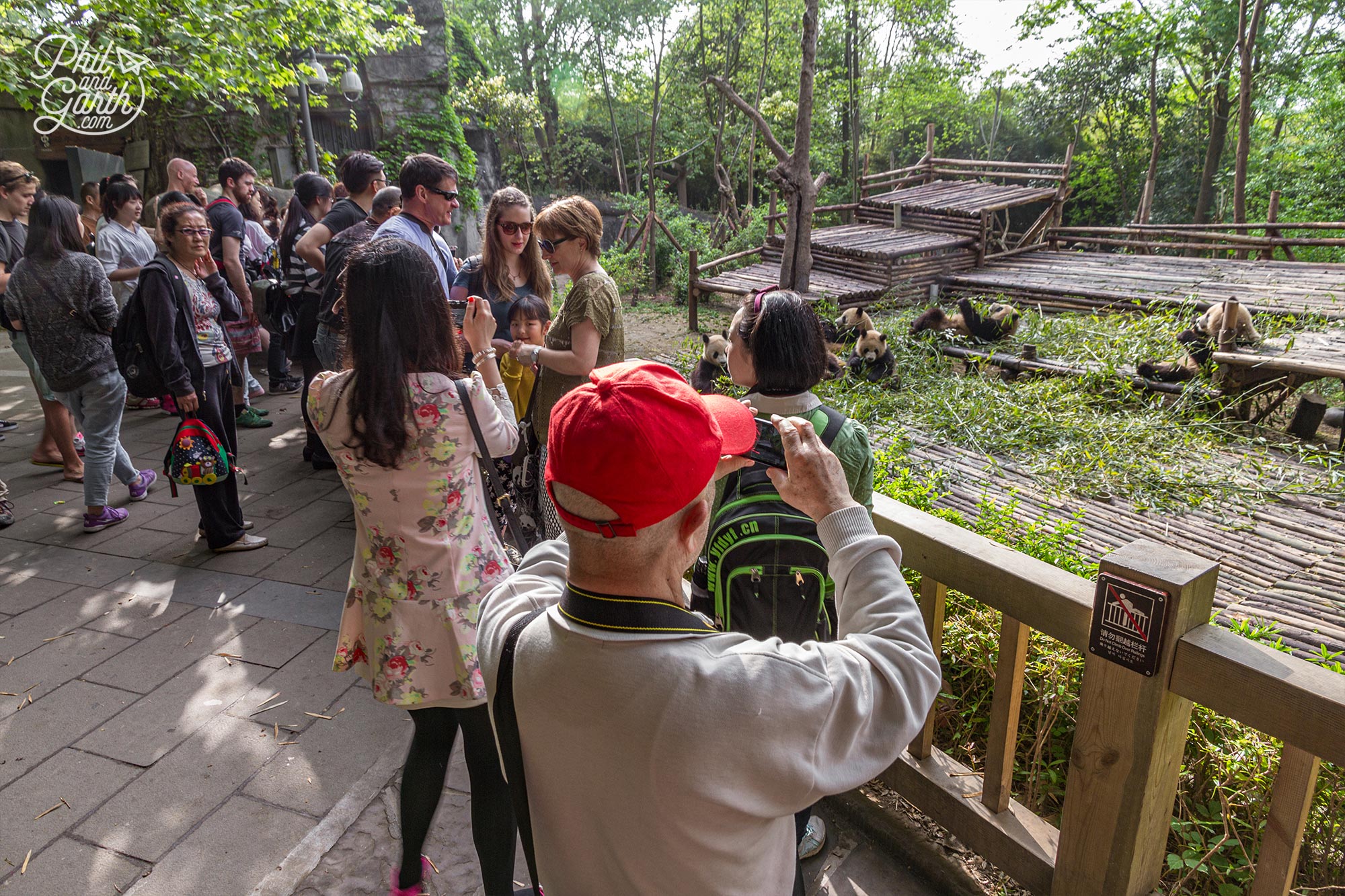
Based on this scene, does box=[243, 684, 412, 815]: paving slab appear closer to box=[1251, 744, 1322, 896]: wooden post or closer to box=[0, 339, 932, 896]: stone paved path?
box=[0, 339, 932, 896]: stone paved path

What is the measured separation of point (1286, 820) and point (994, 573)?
26.9 inches

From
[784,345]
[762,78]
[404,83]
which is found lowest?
[784,345]

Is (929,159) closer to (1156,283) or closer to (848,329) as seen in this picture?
(1156,283)

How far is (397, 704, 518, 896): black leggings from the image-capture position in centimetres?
202

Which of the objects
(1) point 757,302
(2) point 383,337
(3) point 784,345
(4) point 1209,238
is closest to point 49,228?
(2) point 383,337

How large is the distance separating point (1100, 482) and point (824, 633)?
2.84 m

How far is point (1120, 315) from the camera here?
812cm

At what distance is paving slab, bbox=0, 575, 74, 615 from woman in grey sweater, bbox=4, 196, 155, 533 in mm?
582

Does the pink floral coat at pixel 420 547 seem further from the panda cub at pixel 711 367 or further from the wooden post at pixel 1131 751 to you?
the panda cub at pixel 711 367

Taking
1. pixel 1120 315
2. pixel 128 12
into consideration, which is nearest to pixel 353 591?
pixel 1120 315

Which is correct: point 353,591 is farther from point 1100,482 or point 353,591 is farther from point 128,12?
point 128,12

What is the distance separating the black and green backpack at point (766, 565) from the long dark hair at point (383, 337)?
818 mm

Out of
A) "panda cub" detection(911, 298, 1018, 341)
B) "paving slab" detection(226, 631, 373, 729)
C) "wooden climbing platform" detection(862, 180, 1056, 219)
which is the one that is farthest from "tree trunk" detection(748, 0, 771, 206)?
"paving slab" detection(226, 631, 373, 729)

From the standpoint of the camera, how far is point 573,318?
3.11 meters
